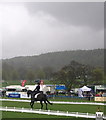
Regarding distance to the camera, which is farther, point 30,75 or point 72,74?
point 72,74

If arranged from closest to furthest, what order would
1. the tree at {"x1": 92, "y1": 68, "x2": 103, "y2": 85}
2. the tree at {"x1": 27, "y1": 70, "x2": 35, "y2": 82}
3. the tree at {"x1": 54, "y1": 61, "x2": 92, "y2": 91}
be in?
1. the tree at {"x1": 27, "y1": 70, "x2": 35, "y2": 82}
2. the tree at {"x1": 54, "y1": 61, "x2": 92, "y2": 91}
3. the tree at {"x1": 92, "y1": 68, "x2": 103, "y2": 85}

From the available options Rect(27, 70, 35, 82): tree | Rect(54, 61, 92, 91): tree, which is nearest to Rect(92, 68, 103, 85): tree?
Rect(54, 61, 92, 91): tree

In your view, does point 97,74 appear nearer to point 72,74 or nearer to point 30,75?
point 72,74

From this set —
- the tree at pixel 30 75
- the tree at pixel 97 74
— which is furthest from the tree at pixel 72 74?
the tree at pixel 30 75

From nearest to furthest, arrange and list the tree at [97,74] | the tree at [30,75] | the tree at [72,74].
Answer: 1. the tree at [30,75]
2. the tree at [72,74]
3. the tree at [97,74]

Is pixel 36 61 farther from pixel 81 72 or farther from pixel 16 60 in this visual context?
pixel 81 72

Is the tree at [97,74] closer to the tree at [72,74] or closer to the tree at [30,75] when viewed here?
the tree at [72,74]

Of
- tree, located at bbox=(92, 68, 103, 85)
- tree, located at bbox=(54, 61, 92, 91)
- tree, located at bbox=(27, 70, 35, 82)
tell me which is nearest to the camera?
tree, located at bbox=(27, 70, 35, 82)

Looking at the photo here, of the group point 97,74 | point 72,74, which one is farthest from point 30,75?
point 97,74

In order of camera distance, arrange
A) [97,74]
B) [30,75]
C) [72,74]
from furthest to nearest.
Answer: [97,74]
[72,74]
[30,75]

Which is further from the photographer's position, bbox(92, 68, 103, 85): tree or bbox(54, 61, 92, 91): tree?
bbox(92, 68, 103, 85): tree

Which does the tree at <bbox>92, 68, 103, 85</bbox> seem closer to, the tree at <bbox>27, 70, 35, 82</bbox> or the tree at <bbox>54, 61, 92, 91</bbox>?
the tree at <bbox>54, 61, 92, 91</bbox>

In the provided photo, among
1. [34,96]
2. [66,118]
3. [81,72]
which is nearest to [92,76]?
[81,72]

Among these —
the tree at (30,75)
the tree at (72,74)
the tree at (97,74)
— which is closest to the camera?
the tree at (30,75)
